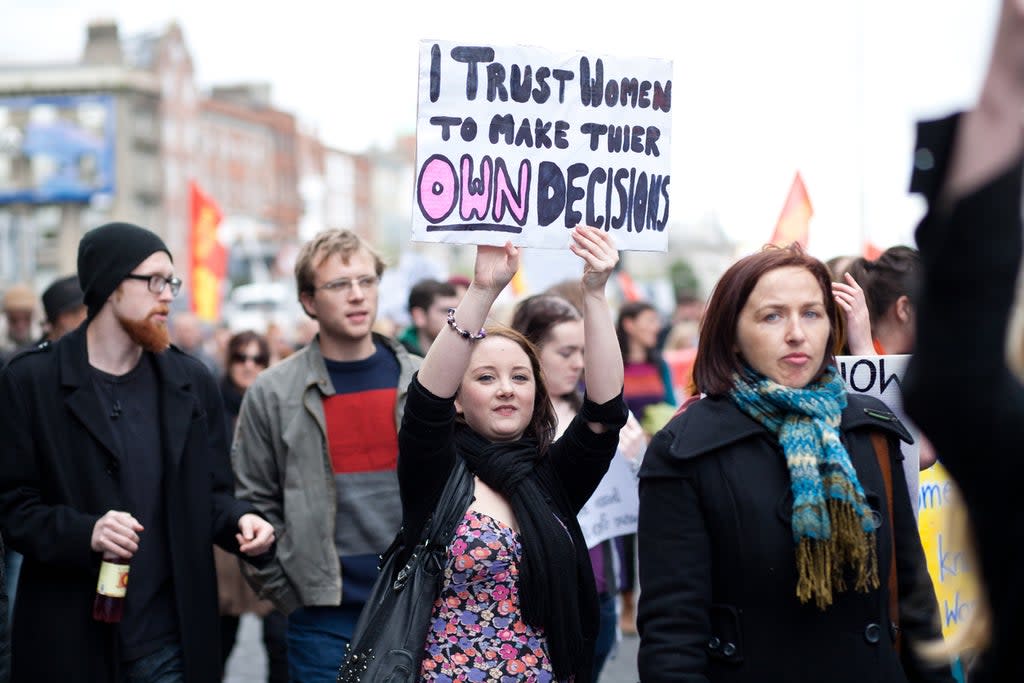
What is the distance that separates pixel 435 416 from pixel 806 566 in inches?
36.9

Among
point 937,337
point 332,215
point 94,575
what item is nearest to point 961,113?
point 937,337

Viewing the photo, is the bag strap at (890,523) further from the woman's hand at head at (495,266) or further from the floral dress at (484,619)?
the woman's hand at head at (495,266)

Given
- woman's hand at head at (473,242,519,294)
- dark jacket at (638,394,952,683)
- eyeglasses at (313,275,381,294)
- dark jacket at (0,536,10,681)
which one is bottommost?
dark jacket at (0,536,10,681)

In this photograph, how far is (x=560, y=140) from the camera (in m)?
3.77

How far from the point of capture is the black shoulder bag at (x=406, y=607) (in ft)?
10.7

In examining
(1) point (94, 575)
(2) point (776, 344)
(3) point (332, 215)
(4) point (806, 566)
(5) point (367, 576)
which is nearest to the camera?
(4) point (806, 566)

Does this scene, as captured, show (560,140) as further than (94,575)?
No

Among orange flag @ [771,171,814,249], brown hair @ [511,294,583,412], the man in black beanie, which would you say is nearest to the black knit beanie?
the man in black beanie

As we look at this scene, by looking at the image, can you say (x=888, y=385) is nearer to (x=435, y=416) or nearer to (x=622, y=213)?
(x=622, y=213)

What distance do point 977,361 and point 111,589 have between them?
10.0 feet

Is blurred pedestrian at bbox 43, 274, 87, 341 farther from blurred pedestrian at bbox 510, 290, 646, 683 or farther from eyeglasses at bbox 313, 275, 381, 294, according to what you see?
blurred pedestrian at bbox 510, 290, 646, 683

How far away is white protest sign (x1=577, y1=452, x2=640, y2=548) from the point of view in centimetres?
495

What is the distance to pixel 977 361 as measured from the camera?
154cm

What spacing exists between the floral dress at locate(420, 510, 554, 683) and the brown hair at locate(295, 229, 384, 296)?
1.91m
